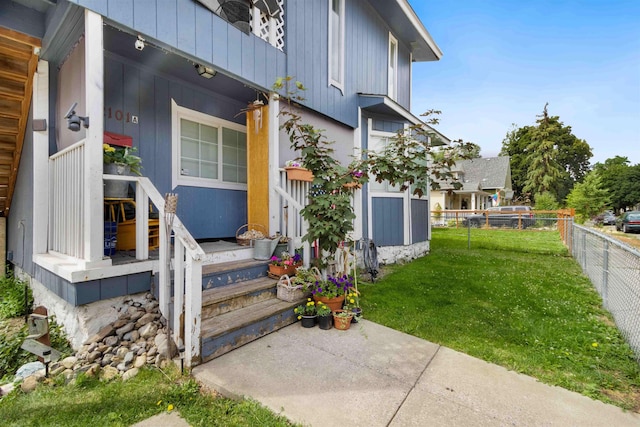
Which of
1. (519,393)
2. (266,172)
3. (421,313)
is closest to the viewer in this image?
(519,393)

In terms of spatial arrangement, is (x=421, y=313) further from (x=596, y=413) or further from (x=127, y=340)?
(x=127, y=340)

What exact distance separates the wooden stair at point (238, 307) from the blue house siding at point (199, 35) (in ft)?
7.79

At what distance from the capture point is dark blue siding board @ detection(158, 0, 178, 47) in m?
2.88

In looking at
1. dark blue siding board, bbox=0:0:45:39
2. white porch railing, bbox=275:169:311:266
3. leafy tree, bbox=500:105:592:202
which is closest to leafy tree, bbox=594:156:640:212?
leafy tree, bbox=500:105:592:202

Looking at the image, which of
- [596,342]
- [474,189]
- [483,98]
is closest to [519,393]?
[596,342]

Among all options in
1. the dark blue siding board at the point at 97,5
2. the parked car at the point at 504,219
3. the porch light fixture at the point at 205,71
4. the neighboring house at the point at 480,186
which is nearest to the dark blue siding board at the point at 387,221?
the porch light fixture at the point at 205,71

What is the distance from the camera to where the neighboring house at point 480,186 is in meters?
Answer: 23.3

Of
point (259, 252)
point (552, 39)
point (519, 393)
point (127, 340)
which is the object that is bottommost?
point (519, 393)

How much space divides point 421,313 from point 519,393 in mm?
1572

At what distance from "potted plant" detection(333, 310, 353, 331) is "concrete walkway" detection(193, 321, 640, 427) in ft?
1.12

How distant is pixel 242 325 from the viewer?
261 centimetres

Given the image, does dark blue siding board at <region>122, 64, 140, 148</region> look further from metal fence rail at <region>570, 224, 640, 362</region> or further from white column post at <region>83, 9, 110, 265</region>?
metal fence rail at <region>570, 224, 640, 362</region>

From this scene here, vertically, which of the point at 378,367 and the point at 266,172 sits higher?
the point at 266,172

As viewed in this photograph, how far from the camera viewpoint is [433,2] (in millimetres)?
10562
